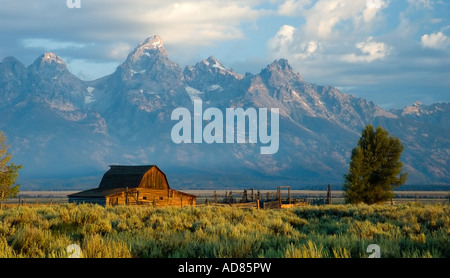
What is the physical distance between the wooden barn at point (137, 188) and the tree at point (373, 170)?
18.9m

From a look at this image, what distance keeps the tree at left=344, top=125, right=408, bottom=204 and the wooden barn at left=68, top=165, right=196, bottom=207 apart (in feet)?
62.0

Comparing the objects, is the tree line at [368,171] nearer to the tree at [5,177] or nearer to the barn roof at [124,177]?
the tree at [5,177]

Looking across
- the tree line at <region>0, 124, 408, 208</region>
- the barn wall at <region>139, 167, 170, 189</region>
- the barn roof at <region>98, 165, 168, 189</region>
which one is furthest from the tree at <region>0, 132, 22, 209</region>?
the barn wall at <region>139, 167, 170, 189</region>

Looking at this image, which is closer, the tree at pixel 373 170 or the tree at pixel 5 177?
the tree at pixel 5 177

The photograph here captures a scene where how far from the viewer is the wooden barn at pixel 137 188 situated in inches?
2372

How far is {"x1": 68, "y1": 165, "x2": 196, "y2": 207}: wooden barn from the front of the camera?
198 ft

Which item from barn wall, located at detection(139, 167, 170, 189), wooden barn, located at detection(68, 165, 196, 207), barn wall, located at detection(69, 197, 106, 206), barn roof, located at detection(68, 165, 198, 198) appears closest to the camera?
barn wall, located at detection(69, 197, 106, 206)

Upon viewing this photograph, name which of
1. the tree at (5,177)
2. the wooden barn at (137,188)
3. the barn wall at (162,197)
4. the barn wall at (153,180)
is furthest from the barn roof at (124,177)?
the tree at (5,177)

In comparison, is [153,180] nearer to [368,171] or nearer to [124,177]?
[124,177]

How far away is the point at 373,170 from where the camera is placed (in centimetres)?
5278

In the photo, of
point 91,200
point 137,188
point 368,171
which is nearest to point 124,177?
point 137,188

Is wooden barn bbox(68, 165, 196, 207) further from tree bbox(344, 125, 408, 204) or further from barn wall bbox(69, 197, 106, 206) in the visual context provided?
tree bbox(344, 125, 408, 204)
